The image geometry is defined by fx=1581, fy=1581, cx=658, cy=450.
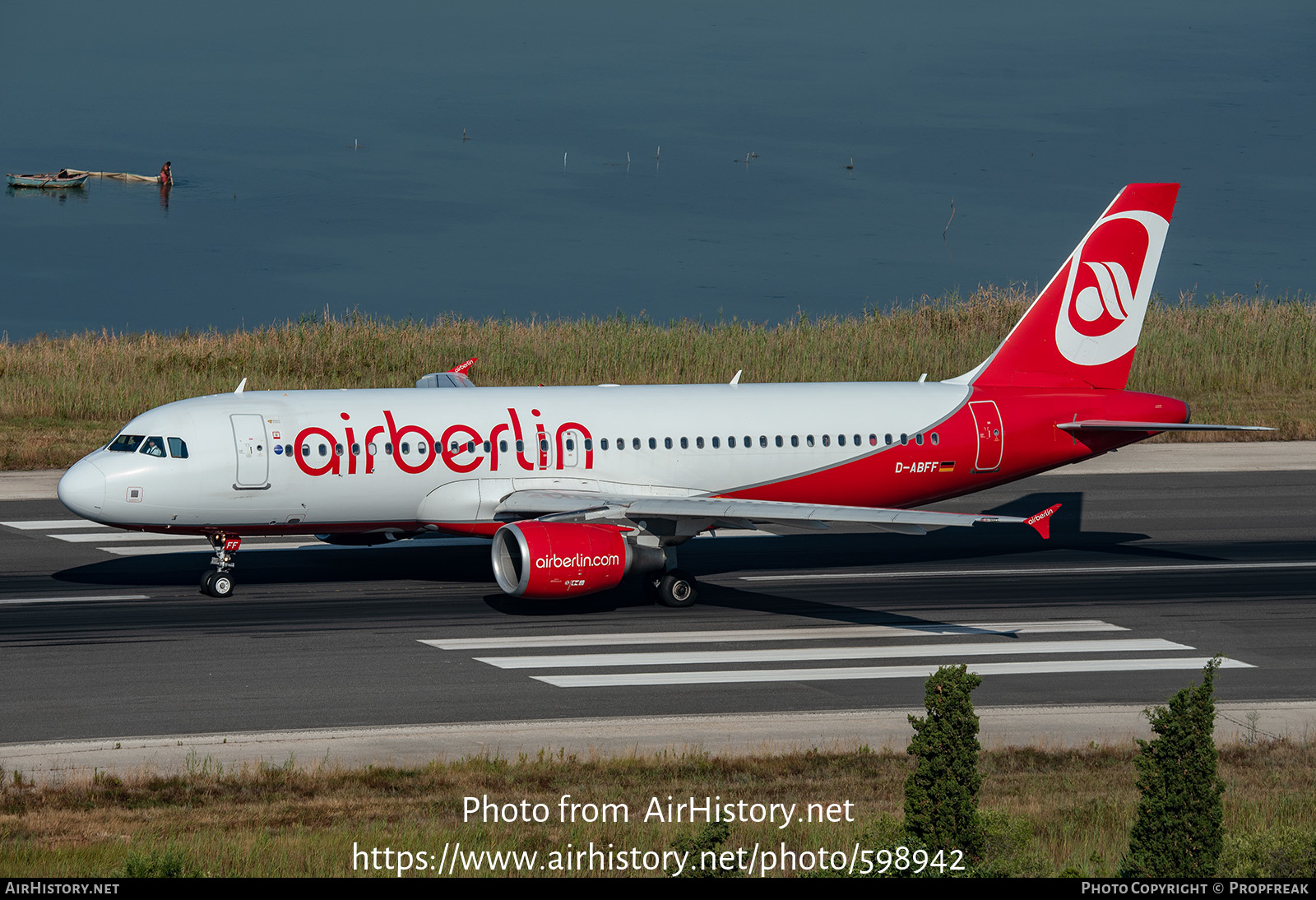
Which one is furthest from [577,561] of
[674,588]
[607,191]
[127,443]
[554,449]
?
[607,191]

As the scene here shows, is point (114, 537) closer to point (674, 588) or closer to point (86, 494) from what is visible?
point (86, 494)

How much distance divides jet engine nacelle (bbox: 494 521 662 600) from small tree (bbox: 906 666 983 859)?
1395 centimetres

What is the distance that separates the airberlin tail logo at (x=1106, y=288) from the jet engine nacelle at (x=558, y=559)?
1312cm

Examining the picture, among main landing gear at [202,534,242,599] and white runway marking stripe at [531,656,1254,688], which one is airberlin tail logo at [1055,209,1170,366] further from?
main landing gear at [202,534,242,599]

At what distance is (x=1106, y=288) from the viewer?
36969 mm

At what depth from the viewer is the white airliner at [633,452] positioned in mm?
30391

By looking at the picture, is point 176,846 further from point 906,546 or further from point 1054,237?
point 1054,237

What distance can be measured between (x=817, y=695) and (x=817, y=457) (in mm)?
9360

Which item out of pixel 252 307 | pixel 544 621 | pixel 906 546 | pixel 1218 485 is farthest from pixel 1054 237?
pixel 544 621

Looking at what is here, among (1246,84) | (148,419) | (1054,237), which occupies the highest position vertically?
(1246,84)

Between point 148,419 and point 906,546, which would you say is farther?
point 906,546

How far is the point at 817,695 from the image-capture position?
84.1 ft

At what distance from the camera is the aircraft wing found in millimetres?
27766

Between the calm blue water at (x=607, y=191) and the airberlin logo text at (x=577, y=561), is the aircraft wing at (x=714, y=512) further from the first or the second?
the calm blue water at (x=607, y=191)
